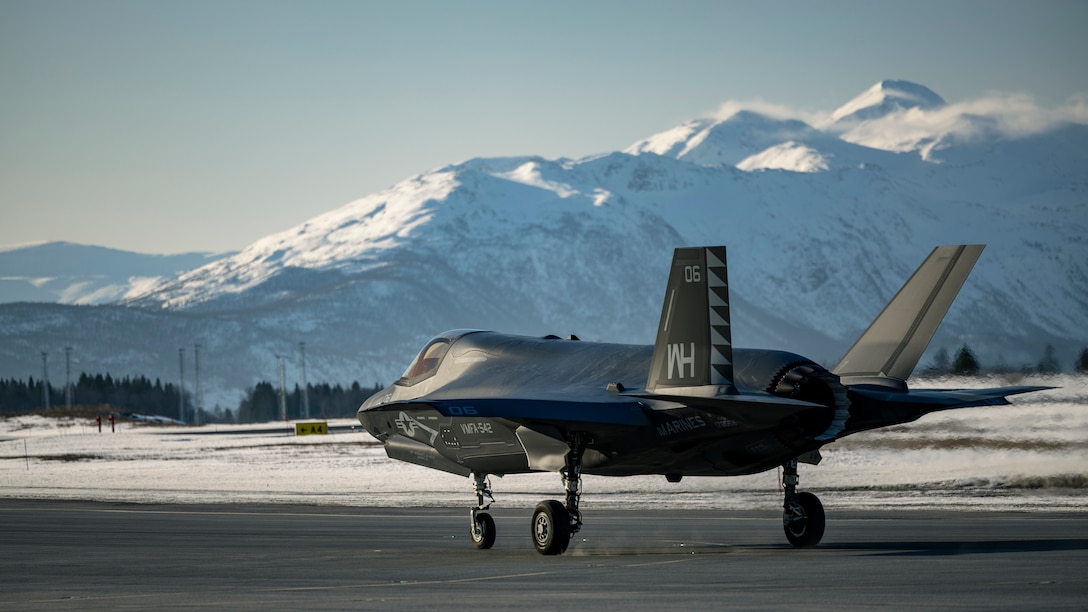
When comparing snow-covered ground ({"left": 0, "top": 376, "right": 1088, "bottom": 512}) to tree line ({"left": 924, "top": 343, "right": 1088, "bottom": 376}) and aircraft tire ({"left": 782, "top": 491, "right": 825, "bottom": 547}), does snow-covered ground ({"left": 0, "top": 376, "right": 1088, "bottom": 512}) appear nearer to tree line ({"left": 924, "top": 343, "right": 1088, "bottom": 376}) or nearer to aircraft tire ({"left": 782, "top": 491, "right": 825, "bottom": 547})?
tree line ({"left": 924, "top": 343, "right": 1088, "bottom": 376})

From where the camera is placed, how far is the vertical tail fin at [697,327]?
791 inches

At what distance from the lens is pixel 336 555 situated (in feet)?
72.6

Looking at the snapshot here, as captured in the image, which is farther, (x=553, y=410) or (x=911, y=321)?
(x=911, y=321)

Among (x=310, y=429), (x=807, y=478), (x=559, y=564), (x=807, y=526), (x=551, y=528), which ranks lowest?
(x=807, y=478)

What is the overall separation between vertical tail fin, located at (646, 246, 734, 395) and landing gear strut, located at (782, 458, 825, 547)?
2.70m

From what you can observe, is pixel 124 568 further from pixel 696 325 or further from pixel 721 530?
pixel 721 530

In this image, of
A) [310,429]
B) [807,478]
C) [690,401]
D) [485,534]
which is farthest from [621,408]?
[310,429]

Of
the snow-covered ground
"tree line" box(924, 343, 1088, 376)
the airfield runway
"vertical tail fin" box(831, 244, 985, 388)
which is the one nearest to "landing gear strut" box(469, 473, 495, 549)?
the airfield runway

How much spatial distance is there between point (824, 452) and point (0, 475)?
109 ft

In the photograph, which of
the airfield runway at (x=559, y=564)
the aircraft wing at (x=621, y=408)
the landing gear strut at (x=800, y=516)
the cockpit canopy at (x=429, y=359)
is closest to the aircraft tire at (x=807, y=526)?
the landing gear strut at (x=800, y=516)

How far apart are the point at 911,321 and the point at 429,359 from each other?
→ 29.1 ft

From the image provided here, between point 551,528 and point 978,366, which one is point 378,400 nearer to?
point 551,528

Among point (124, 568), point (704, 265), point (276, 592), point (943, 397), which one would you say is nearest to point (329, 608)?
point (276, 592)

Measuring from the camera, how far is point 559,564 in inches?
781
